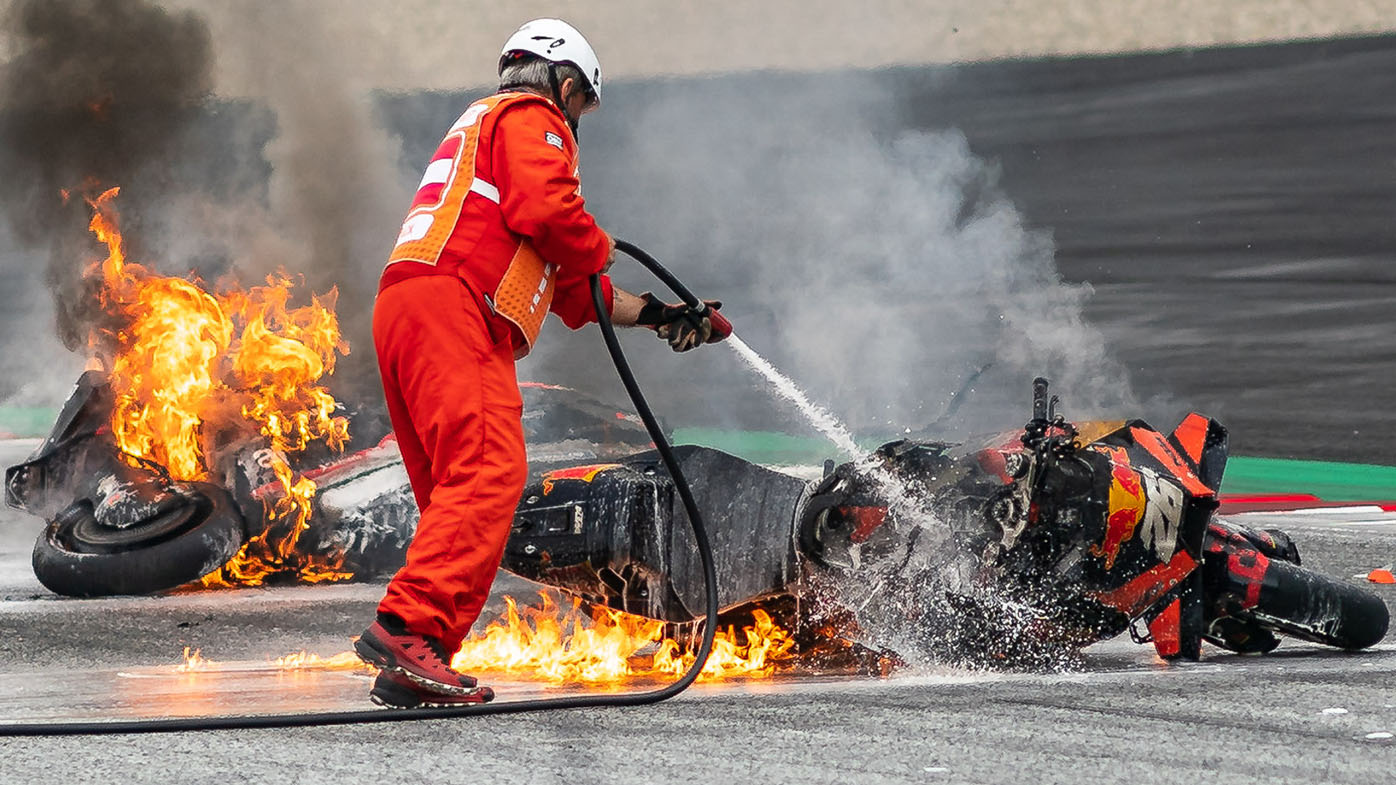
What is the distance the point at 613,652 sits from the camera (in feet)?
15.3

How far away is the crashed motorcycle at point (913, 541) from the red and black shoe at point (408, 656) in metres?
0.70

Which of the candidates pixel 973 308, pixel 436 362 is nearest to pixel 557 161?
pixel 436 362

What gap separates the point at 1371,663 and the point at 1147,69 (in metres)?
7.50

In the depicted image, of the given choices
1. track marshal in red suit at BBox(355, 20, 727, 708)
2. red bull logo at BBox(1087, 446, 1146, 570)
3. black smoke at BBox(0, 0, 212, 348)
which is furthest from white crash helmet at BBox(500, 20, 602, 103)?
black smoke at BBox(0, 0, 212, 348)

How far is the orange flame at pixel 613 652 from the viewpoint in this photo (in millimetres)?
4492

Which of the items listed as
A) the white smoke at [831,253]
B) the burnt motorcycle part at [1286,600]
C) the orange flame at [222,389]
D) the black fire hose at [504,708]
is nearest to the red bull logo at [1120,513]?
the burnt motorcycle part at [1286,600]

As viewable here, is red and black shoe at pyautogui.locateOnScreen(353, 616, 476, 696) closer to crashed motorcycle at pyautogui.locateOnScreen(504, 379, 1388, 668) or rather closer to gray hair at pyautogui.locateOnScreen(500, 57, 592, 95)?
crashed motorcycle at pyautogui.locateOnScreen(504, 379, 1388, 668)

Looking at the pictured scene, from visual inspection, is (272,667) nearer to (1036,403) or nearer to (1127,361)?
(1036,403)

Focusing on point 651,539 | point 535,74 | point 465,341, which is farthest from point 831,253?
point 465,341

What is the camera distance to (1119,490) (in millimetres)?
4289

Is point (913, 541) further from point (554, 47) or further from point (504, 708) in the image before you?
point (554, 47)

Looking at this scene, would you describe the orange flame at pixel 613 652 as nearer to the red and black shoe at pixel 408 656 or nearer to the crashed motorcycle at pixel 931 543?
the crashed motorcycle at pixel 931 543

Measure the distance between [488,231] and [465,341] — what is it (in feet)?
0.89

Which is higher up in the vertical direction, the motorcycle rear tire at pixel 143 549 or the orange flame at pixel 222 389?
the orange flame at pixel 222 389
